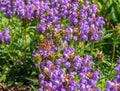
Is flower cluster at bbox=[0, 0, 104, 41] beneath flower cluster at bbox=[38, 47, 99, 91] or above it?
above

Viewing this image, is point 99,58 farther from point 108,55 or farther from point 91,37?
point 108,55

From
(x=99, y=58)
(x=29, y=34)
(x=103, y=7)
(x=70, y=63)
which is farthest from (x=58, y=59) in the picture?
(x=103, y=7)

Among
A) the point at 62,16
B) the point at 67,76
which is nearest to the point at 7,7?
the point at 62,16

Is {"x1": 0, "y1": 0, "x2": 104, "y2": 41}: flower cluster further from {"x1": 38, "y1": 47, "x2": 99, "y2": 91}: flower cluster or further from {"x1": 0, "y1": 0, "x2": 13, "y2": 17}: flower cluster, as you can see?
{"x1": 38, "y1": 47, "x2": 99, "y2": 91}: flower cluster

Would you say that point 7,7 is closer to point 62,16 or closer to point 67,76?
point 62,16

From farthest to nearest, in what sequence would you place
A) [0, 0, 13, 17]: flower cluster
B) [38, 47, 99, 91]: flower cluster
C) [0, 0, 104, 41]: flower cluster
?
[0, 0, 13, 17]: flower cluster < [0, 0, 104, 41]: flower cluster < [38, 47, 99, 91]: flower cluster

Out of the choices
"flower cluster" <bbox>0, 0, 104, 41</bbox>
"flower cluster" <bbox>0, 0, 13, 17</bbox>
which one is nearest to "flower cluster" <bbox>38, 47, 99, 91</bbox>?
"flower cluster" <bbox>0, 0, 104, 41</bbox>

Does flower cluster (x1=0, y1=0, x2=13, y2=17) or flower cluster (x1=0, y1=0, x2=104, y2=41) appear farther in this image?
flower cluster (x1=0, y1=0, x2=13, y2=17)

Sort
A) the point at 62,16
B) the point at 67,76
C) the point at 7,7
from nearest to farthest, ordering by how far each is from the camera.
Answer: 1. the point at 67,76
2. the point at 7,7
3. the point at 62,16
